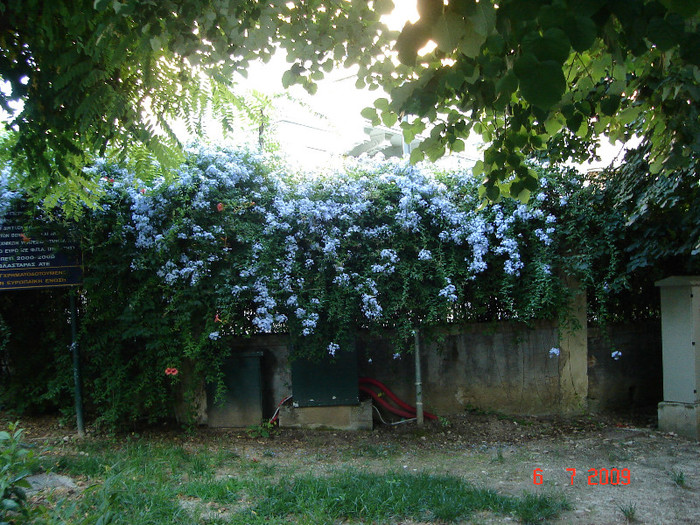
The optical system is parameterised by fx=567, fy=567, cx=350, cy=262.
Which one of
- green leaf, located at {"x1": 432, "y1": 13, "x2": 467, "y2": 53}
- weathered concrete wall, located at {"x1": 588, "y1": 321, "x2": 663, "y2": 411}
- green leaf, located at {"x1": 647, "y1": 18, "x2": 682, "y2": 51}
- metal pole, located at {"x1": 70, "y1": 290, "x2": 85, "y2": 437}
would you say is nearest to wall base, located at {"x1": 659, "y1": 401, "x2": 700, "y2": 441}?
weathered concrete wall, located at {"x1": 588, "y1": 321, "x2": 663, "y2": 411}

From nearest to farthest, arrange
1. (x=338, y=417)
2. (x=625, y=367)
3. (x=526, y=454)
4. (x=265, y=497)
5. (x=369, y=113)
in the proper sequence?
(x=369, y=113) < (x=265, y=497) < (x=526, y=454) < (x=338, y=417) < (x=625, y=367)

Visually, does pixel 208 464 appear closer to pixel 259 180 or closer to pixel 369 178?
pixel 259 180

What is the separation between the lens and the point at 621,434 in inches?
245

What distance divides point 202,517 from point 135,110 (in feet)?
9.42

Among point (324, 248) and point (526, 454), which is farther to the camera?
point (324, 248)

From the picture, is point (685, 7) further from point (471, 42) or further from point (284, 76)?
point (284, 76)

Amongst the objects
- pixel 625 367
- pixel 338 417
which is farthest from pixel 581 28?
pixel 625 367

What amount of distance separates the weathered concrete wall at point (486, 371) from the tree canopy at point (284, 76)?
3.20m

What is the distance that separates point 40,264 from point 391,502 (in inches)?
180

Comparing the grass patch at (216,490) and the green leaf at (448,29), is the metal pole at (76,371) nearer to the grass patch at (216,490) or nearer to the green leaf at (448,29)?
the grass patch at (216,490)

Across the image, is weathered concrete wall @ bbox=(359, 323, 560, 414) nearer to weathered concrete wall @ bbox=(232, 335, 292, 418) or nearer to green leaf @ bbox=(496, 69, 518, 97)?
weathered concrete wall @ bbox=(232, 335, 292, 418)

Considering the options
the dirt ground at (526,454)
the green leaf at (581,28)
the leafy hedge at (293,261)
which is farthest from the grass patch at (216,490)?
the green leaf at (581,28)

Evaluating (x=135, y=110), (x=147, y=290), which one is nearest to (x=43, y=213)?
(x=147, y=290)

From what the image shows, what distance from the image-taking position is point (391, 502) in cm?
411
